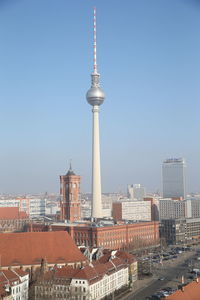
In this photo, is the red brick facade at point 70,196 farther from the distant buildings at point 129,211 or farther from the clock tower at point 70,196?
the distant buildings at point 129,211

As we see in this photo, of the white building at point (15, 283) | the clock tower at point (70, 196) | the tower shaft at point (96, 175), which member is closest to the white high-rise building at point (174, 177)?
the tower shaft at point (96, 175)

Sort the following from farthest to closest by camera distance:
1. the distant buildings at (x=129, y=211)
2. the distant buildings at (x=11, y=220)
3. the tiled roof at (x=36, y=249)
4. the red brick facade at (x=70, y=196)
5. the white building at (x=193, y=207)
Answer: the distant buildings at (x=129, y=211), the white building at (x=193, y=207), the distant buildings at (x=11, y=220), the red brick facade at (x=70, y=196), the tiled roof at (x=36, y=249)

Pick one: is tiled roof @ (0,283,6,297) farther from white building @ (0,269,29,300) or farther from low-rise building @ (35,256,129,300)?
low-rise building @ (35,256,129,300)

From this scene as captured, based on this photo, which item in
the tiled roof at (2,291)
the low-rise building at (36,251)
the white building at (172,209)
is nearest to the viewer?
the tiled roof at (2,291)

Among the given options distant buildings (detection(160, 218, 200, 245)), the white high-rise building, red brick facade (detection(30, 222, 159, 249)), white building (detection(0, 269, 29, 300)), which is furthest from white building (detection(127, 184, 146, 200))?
white building (detection(0, 269, 29, 300))

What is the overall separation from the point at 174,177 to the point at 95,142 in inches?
2689

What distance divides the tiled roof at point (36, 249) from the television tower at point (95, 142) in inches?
1051

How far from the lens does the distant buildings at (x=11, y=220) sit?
6481cm

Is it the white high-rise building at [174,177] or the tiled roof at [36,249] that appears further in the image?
the white high-rise building at [174,177]

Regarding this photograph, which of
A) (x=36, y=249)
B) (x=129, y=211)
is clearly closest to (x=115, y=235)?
(x=36, y=249)

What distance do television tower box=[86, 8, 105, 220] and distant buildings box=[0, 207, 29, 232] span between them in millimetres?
11792

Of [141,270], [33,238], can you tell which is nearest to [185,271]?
[141,270]

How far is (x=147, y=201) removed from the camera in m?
94.3

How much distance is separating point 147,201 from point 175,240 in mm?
37477
